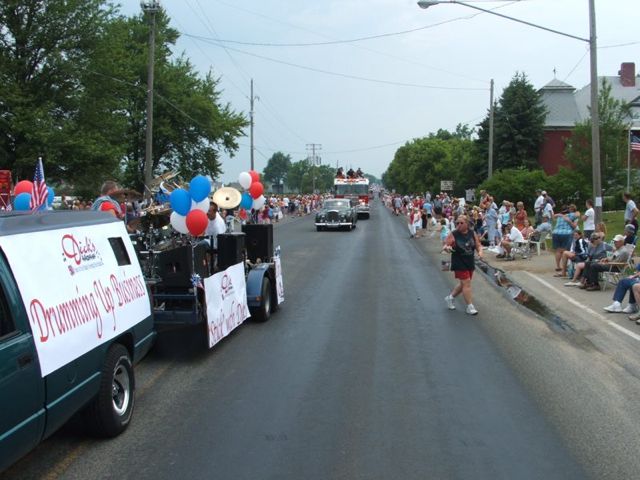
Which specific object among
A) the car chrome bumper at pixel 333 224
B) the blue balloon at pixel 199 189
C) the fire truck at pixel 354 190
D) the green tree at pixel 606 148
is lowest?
the car chrome bumper at pixel 333 224

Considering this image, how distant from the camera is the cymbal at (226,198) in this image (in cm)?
961

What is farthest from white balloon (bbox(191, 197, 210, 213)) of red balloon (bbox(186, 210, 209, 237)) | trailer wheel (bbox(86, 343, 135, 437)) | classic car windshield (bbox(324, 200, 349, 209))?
classic car windshield (bbox(324, 200, 349, 209))

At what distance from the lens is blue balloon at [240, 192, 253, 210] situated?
11.0m

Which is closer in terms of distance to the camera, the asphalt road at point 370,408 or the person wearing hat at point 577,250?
the asphalt road at point 370,408

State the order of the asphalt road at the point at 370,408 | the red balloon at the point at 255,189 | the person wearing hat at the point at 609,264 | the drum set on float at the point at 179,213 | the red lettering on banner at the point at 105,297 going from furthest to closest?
the person wearing hat at the point at 609,264, the red balloon at the point at 255,189, the drum set on float at the point at 179,213, the red lettering on banner at the point at 105,297, the asphalt road at the point at 370,408

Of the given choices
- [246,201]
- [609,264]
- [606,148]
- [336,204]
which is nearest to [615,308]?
[609,264]

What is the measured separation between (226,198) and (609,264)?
7.96 m

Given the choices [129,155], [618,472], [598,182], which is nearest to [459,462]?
[618,472]

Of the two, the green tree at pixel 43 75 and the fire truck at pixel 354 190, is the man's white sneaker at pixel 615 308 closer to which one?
the green tree at pixel 43 75

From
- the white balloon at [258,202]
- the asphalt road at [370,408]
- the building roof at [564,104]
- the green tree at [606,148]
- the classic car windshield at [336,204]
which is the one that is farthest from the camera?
the building roof at [564,104]

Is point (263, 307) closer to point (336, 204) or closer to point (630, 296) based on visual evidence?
point (630, 296)

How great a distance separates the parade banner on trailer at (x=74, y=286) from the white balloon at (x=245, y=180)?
5.15 metres

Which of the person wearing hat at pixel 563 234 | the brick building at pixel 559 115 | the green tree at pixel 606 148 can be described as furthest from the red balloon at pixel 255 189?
the brick building at pixel 559 115

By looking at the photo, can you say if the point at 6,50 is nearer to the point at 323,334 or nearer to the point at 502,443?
the point at 323,334
